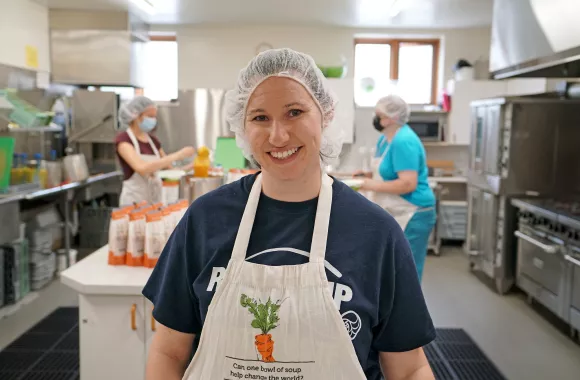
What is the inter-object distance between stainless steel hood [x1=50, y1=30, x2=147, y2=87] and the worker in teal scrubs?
11.0ft

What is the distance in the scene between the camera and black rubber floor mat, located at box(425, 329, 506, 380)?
9.87 ft

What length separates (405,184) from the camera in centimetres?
A: 302

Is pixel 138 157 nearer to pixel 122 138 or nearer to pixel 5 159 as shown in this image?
pixel 122 138

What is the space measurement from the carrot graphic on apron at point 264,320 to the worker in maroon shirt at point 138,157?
2.45m

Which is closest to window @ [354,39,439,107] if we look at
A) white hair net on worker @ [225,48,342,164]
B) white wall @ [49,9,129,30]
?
white wall @ [49,9,129,30]

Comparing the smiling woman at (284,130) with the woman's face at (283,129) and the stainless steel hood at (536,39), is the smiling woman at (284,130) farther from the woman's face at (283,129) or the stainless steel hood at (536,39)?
the stainless steel hood at (536,39)

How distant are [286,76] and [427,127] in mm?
5207

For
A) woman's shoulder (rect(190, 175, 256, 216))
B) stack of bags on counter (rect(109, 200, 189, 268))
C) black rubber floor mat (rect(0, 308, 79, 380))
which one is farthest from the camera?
black rubber floor mat (rect(0, 308, 79, 380))

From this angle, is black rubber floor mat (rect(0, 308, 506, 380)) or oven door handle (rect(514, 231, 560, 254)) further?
oven door handle (rect(514, 231, 560, 254))

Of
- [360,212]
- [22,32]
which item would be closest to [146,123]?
[22,32]

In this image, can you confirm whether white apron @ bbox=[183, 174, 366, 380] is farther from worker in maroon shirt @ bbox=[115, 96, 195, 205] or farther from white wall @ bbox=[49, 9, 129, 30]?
white wall @ bbox=[49, 9, 129, 30]

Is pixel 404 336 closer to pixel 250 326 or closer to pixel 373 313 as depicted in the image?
pixel 373 313

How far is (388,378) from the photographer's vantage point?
3.88 ft

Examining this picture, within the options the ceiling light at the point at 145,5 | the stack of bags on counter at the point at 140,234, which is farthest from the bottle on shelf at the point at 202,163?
the ceiling light at the point at 145,5
